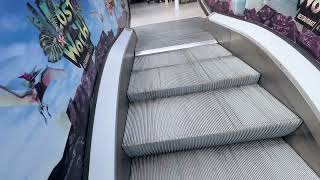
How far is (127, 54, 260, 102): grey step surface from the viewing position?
2.19 meters

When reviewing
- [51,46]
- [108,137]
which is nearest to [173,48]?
[108,137]

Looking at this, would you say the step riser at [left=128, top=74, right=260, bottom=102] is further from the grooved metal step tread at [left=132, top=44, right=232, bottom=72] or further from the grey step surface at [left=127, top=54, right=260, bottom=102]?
the grooved metal step tread at [left=132, top=44, right=232, bottom=72]

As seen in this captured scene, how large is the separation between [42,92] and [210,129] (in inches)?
43.0

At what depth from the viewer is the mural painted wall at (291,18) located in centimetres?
162

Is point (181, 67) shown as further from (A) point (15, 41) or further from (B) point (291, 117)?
(A) point (15, 41)

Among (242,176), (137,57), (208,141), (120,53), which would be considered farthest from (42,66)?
(137,57)

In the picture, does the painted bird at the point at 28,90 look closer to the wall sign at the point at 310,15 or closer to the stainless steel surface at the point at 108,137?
the stainless steel surface at the point at 108,137

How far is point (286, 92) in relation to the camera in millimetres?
1708

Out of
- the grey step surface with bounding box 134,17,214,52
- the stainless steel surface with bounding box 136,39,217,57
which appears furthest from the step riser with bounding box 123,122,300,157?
the grey step surface with bounding box 134,17,214,52

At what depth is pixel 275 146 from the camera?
1679mm

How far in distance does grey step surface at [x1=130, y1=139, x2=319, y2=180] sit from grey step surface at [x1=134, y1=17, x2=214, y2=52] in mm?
2249

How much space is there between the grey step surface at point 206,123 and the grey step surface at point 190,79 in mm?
160

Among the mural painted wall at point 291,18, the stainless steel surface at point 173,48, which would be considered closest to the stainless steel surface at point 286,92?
the mural painted wall at point 291,18

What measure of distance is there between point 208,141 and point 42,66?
1.12 m
